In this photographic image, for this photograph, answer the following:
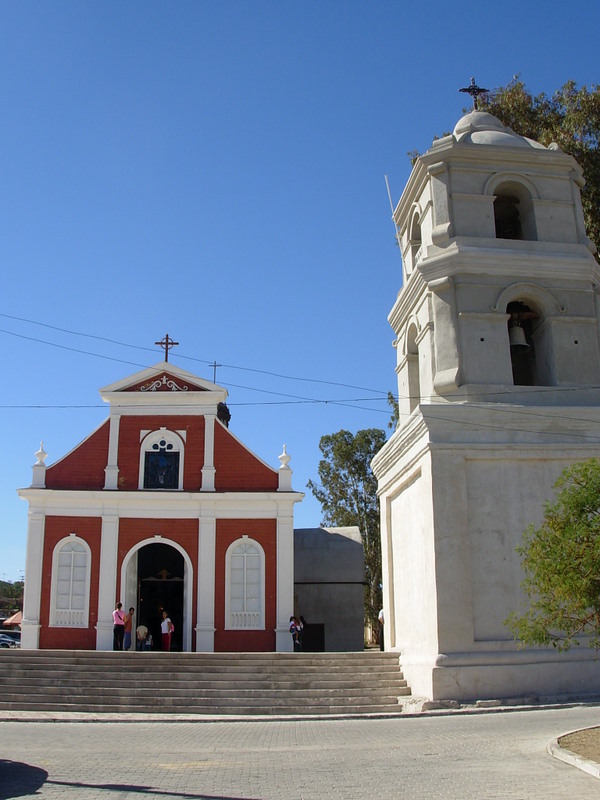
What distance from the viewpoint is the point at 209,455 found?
88.2 ft

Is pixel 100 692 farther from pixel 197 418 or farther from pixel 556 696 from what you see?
pixel 197 418

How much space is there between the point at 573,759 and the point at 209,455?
1907cm

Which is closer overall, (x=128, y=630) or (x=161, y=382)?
(x=128, y=630)

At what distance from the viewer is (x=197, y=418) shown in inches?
1070

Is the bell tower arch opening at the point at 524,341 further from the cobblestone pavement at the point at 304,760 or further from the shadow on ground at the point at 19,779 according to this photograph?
the shadow on ground at the point at 19,779

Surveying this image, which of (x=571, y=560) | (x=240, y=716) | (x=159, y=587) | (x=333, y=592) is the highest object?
(x=159, y=587)

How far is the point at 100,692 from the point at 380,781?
10417 millimetres

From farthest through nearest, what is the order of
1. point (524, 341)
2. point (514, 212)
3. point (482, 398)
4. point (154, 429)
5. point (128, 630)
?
point (154, 429)
point (128, 630)
point (514, 212)
point (524, 341)
point (482, 398)

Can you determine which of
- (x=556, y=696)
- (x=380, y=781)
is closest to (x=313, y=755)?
(x=380, y=781)

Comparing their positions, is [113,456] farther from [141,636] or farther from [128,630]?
[141,636]

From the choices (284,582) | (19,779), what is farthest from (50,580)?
(19,779)

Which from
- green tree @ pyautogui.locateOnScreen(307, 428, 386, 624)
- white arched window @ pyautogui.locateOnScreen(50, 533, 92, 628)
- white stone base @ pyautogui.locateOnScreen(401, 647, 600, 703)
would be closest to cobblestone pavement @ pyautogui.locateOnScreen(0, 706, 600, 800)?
white stone base @ pyautogui.locateOnScreen(401, 647, 600, 703)

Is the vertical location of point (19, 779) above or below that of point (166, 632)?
below

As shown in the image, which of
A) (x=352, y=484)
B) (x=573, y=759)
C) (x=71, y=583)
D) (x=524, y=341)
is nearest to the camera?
(x=573, y=759)
